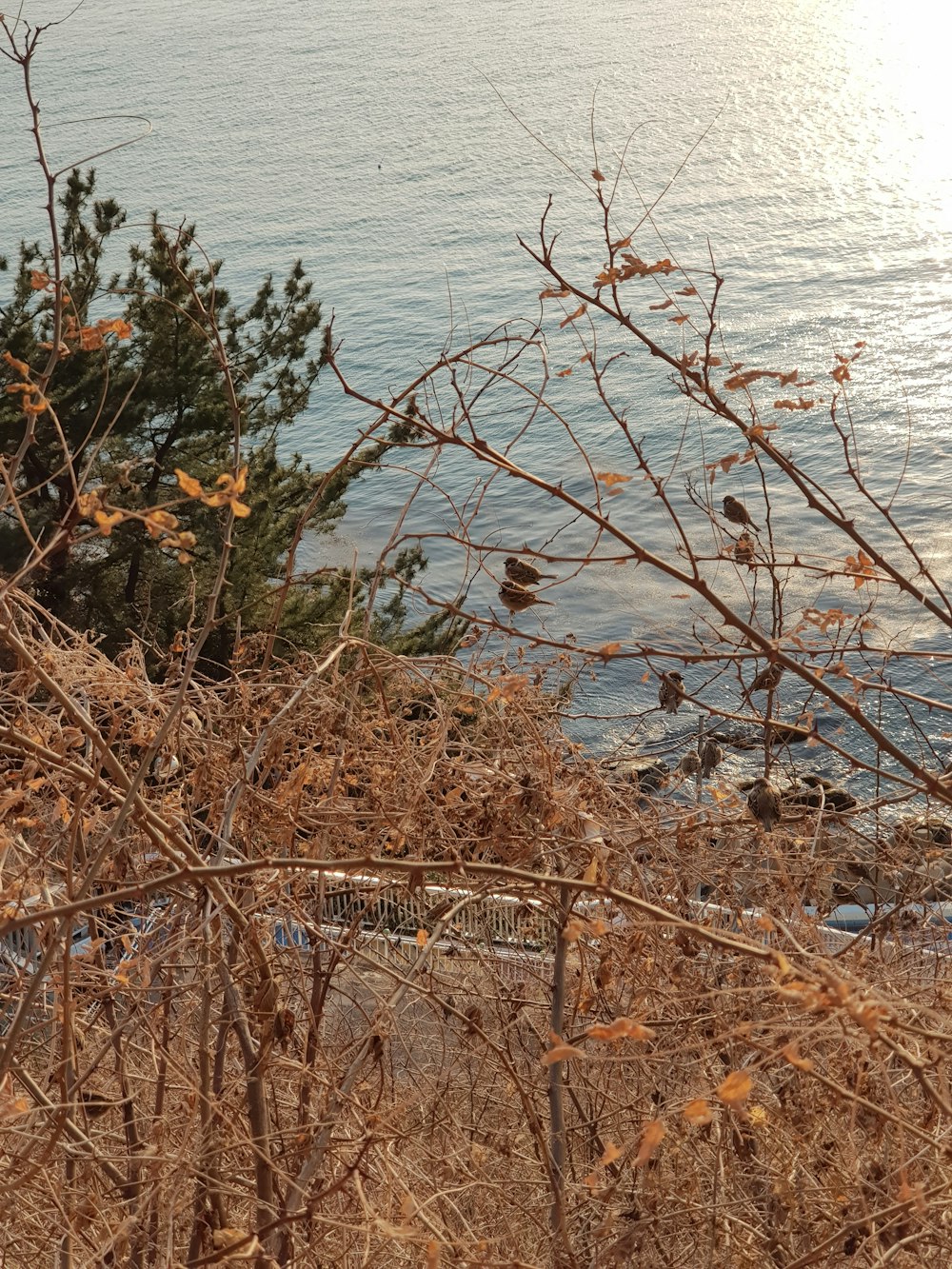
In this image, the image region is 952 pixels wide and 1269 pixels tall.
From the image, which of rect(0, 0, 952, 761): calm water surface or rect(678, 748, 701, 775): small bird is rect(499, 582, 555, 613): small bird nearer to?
rect(678, 748, 701, 775): small bird

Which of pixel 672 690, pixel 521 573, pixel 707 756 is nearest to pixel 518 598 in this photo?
pixel 521 573

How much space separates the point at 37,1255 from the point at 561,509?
44.0 feet

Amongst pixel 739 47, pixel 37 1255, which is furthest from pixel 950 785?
pixel 739 47

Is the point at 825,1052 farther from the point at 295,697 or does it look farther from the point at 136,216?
the point at 136,216

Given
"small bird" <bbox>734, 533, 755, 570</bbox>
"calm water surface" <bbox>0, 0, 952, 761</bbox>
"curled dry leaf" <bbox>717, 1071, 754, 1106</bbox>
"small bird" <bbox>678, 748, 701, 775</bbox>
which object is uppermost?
"curled dry leaf" <bbox>717, 1071, 754, 1106</bbox>

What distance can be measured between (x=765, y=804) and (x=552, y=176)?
70.7 ft

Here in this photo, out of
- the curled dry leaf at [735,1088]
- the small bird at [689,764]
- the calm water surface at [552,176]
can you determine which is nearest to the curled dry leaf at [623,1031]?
the curled dry leaf at [735,1088]

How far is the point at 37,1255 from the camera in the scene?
2.52 metres

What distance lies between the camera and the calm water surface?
15.2 metres

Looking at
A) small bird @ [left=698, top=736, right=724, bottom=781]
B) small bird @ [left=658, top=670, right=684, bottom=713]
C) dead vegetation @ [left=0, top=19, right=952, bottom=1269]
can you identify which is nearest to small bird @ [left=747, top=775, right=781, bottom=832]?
dead vegetation @ [left=0, top=19, right=952, bottom=1269]

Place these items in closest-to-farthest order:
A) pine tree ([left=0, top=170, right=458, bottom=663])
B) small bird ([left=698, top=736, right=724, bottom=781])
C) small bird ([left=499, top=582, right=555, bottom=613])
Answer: small bird ([left=499, top=582, right=555, bottom=613]) < small bird ([left=698, top=736, right=724, bottom=781]) < pine tree ([left=0, top=170, right=458, bottom=663])

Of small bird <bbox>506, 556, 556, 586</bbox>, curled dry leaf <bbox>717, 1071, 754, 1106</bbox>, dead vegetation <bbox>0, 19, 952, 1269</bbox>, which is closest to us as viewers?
curled dry leaf <bbox>717, 1071, 754, 1106</bbox>

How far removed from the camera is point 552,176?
23219 millimetres

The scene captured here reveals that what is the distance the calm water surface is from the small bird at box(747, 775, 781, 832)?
22.9 feet
